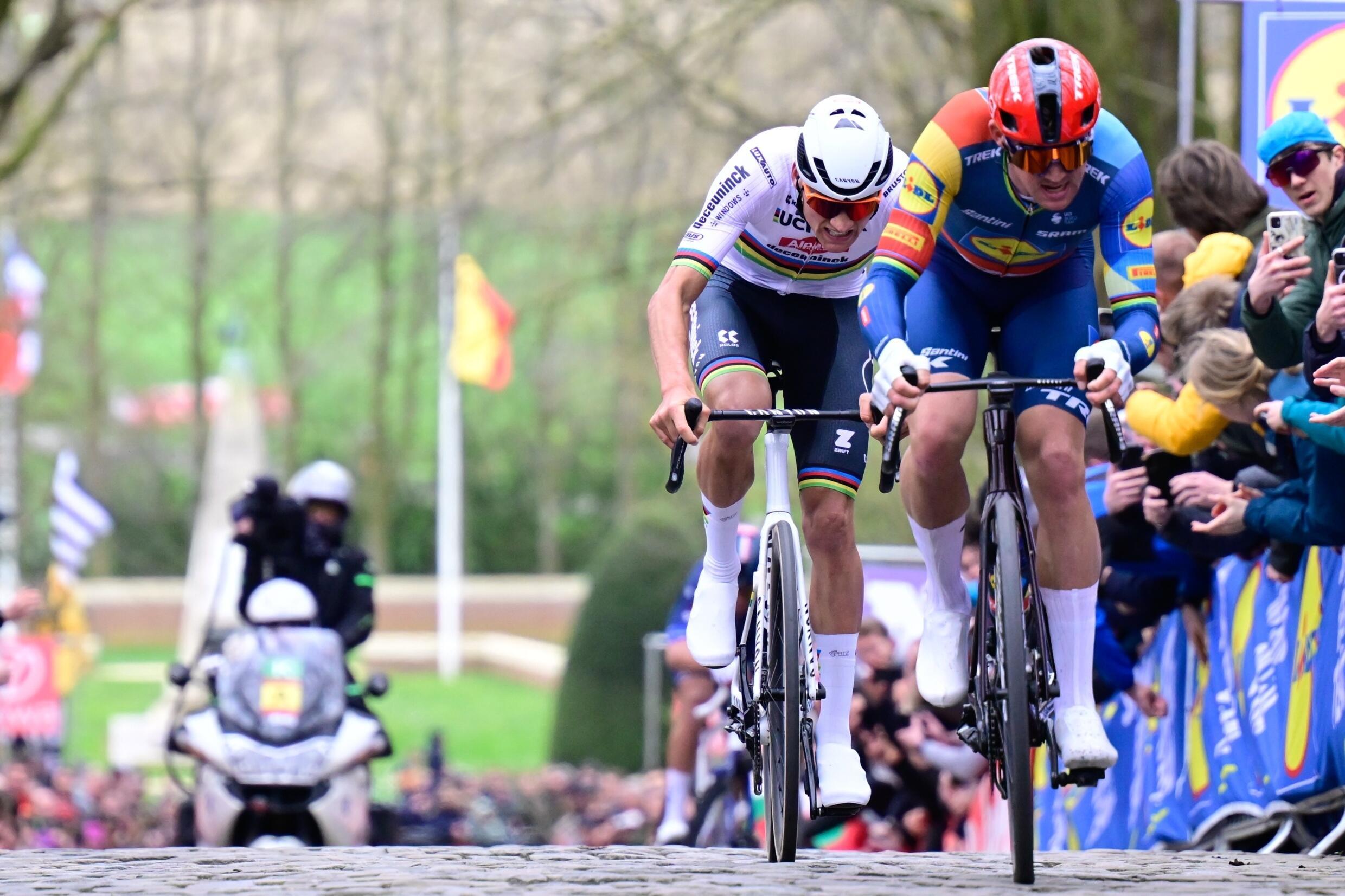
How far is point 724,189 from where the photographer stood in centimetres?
691

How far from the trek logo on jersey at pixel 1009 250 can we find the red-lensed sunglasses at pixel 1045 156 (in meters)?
0.41

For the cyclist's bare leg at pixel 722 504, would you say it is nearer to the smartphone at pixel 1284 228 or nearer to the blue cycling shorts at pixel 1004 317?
the blue cycling shorts at pixel 1004 317

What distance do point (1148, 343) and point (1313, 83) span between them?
3.89 metres

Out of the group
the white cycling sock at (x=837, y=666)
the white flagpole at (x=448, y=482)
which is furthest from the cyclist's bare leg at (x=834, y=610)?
the white flagpole at (x=448, y=482)

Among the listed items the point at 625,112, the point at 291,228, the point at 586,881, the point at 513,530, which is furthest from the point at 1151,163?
the point at 513,530

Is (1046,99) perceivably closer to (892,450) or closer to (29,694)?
(892,450)

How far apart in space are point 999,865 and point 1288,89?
14.7 feet

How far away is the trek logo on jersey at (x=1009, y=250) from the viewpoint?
651 centimetres

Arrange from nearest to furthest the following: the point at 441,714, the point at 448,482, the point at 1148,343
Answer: the point at 1148,343
the point at 441,714
the point at 448,482

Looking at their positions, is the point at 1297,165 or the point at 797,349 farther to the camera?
the point at 1297,165

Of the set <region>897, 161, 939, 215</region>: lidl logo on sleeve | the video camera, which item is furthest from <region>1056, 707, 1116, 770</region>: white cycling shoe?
the video camera

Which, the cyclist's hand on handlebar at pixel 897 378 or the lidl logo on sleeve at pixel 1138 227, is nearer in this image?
the cyclist's hand on handlebar at pixel 897 378

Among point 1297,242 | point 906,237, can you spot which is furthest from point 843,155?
point 1297,242

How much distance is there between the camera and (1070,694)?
6.36m
